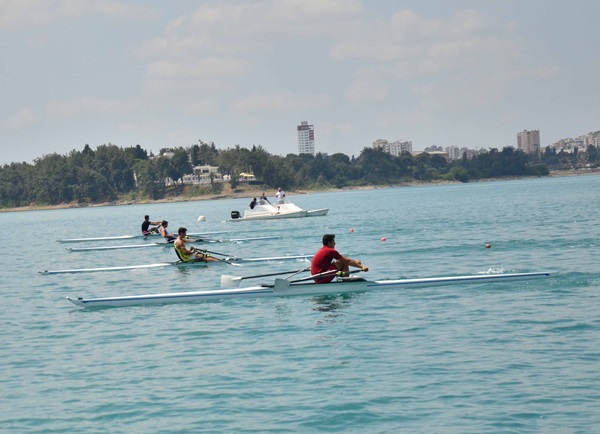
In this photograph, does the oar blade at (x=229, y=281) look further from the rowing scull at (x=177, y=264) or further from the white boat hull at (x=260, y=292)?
the rowing scull at (x=177, y=264)

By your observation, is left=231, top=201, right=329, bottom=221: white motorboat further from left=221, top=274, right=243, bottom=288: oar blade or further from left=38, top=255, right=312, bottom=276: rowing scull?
left=221, top=274, right=243, bottom=288: oar blade

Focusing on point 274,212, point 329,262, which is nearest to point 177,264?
point 329,262

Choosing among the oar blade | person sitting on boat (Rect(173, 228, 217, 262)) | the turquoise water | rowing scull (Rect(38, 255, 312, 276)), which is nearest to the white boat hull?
the turquoise water

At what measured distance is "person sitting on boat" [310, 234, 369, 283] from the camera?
20.3 metres

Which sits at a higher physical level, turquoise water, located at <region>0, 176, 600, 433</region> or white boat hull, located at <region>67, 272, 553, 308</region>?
white boat hull, located at <region>67, 272, 553, 308</region>

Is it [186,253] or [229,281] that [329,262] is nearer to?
[229,281]

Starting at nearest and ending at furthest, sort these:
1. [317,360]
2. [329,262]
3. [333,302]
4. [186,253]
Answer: [317,360] → [333,302] → [329,262] → [186,253]

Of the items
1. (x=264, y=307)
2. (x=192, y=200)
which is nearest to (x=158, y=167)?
(x=192, y=200)

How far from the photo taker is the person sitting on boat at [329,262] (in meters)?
20.3

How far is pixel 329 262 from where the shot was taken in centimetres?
2061

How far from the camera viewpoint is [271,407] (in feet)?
39.1

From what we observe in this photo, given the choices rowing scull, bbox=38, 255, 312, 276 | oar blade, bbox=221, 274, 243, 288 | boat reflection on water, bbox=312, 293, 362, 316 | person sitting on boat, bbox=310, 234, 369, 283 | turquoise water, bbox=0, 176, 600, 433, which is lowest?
turquoise water, bbox=0, 176, 600, 433

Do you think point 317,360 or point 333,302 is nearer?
point 317,360

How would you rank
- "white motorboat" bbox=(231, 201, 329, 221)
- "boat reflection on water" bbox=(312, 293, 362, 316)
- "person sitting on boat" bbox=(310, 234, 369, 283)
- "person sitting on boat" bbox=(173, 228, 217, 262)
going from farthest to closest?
1. "white motorboat" bbox=(231, 201, 329, 221)
2. "person sitting on boat" bbox=(173, 228, 217, 262)
3. "person sitting on boat" bbox=(310, 234, 369, 283)
4. "boat reflection on water" bbox=(312, 293, 362, 316)
